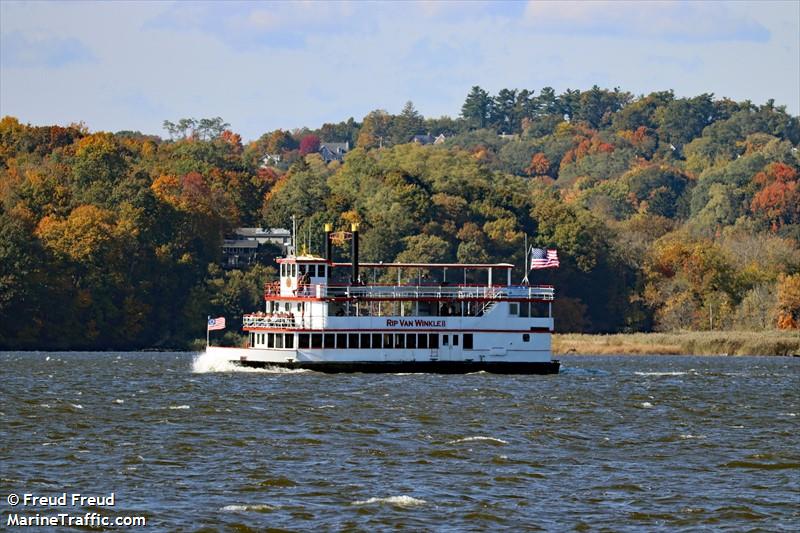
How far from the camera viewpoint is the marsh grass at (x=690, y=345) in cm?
13162

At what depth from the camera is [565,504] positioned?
1548 inches

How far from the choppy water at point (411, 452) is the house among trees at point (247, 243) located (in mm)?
87008

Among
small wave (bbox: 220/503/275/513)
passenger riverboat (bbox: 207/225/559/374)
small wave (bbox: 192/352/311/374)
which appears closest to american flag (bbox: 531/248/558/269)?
passenger riverboat (bbox: 207/225/559/374)

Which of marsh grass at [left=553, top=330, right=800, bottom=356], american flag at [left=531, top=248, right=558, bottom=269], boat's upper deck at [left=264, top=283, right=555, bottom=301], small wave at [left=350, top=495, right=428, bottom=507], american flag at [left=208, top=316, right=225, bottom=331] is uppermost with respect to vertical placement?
american flag at [left=531, top=248, right=558, bottom=269]

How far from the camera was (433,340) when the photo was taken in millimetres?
86750

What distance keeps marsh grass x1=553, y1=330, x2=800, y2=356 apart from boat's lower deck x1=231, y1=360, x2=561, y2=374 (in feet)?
157

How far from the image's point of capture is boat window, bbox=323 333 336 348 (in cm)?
8612

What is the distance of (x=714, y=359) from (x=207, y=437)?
7925 cm

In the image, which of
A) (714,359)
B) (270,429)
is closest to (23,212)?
(714,359)

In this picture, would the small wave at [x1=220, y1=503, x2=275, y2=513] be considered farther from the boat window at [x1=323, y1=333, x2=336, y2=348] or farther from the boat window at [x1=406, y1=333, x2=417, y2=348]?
the boat window at [x1=406, y1=333, x2=417, y2=348]

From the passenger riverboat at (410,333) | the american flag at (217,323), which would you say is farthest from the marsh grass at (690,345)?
the american flag at (217,323)

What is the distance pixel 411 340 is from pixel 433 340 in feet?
3.82

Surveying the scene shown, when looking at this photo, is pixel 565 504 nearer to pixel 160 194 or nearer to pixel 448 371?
pixel 448 371

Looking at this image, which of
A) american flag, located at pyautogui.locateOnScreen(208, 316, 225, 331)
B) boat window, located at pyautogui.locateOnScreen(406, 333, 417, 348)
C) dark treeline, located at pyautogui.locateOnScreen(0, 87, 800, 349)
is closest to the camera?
boat window, located at pyautogui.locateOnScreen(406, 333, 417, 348)
